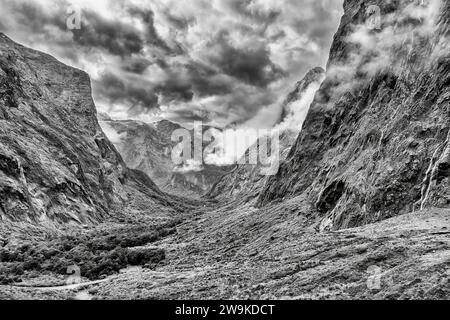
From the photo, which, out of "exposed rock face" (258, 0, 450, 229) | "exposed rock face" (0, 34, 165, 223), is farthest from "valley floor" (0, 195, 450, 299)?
"exposed rock face" (0, 34, 165, 223)

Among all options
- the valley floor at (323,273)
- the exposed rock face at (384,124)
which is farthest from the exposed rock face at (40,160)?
the exposed rock face at (384,124)

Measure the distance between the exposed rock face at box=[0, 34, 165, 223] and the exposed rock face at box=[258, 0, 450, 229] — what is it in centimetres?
6321

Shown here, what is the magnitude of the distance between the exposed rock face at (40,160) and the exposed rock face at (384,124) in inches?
2488

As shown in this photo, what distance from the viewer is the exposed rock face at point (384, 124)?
2000 inches

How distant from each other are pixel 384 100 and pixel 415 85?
12136 mm

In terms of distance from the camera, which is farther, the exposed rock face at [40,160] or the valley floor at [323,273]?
the exposed rock face at [40,160]

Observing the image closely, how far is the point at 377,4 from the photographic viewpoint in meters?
93.1

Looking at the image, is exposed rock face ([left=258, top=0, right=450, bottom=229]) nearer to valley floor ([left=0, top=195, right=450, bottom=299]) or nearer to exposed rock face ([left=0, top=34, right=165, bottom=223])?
valley floor ([left=0, top=195, right=450, bottom=299])

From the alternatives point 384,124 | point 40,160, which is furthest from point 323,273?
point 40,160

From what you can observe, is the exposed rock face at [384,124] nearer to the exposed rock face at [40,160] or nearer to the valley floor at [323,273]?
the valley floor at [323,273]

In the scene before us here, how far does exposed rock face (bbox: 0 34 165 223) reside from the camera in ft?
337

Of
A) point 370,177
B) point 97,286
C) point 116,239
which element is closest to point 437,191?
point 370,177
